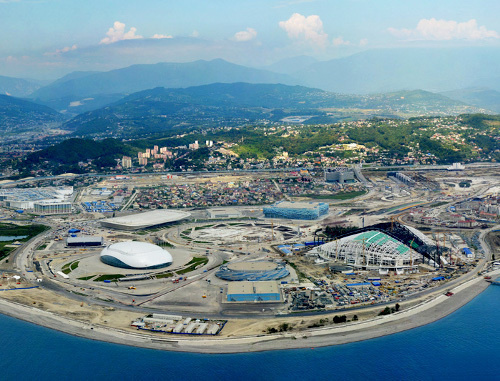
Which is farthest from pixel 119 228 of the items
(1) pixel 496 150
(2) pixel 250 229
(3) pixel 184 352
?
(1) pixel 496 150

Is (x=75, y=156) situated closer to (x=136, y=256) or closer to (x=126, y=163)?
(x=126, y=163)

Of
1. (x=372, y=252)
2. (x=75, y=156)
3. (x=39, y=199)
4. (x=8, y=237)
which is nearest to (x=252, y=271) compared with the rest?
(x=372, y=252)

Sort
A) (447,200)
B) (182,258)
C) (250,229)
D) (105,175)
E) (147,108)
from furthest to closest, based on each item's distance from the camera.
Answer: (147,108) < (105,175) < (447,200) < (250,229) < (182,258)

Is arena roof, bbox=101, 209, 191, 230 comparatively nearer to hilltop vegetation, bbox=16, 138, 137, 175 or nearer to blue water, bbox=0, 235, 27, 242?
blue water, bbox=0, 235, 27, 242

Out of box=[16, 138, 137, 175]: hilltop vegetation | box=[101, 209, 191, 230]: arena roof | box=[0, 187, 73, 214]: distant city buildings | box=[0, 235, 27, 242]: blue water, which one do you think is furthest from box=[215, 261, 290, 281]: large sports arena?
box=[16, 138, 137, 175]: hilltop vegetation

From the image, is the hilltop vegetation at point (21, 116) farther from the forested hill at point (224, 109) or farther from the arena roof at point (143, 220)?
the arena roof at point (143, 220)

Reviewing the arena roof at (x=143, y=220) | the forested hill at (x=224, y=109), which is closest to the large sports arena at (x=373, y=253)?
the arena roof at (x=143, y=220)

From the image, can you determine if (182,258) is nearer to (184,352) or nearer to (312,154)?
(184,352)
